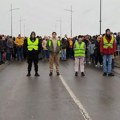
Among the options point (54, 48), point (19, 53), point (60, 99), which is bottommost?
point (60, 99)

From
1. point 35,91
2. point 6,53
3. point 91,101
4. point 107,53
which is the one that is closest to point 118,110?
point 91,101

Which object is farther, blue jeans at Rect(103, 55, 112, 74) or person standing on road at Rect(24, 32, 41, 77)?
person standing on road at Rect(24, 32, 41, 77)

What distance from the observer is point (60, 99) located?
13.0 meters

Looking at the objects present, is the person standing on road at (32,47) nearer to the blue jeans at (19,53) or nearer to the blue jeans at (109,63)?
the blue jeans at (109,63)

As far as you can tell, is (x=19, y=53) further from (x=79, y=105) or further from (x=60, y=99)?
(x=79, y=105)

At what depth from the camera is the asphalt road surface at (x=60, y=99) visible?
1038 cm

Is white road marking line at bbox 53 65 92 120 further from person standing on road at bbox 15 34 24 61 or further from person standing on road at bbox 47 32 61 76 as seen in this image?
person standing on road at bbox 15 34 24 61

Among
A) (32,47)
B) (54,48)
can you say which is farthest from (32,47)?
(54,48)

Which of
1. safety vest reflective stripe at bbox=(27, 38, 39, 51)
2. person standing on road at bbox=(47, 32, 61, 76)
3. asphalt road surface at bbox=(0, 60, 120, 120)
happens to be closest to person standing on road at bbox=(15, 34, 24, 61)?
person standing on road at bbox=(47, 32, 61, 76)

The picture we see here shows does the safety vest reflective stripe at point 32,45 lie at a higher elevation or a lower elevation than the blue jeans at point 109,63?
higher

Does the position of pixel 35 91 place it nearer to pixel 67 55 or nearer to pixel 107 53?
pixel 107 53

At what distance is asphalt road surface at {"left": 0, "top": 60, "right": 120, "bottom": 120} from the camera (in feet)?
34.0

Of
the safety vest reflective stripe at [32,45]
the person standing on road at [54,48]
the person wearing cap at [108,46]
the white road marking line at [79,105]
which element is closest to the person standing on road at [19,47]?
the person standing on road at [54,48]

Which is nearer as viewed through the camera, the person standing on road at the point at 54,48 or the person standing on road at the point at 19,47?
the person standing on road at the point at 54,48
